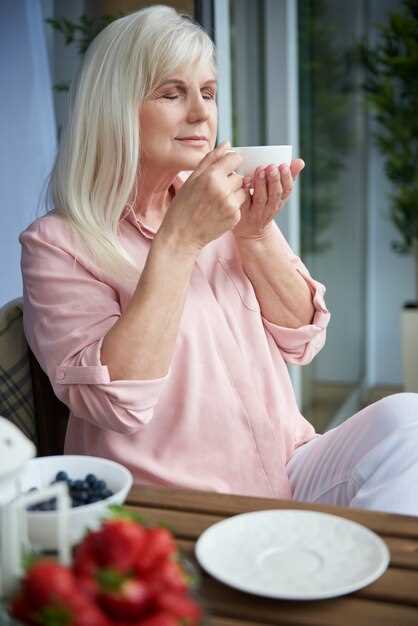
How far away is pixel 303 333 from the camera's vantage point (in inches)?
70.1

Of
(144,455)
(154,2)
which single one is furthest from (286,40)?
(144,455)

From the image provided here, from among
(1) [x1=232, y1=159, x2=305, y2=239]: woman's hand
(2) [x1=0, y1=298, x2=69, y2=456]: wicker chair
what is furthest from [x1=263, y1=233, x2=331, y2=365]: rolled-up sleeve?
(2) [x1=0, y1=298, x2=69, y2=456]: wicker chair

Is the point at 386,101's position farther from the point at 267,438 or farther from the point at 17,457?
the point at 17,457

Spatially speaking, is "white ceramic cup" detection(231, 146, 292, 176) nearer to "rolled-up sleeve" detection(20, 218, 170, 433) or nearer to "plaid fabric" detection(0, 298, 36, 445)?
"rolled-up sleeve" detection(20, 218, 170, 433)

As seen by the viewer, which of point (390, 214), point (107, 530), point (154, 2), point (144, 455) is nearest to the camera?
point (107, 530)

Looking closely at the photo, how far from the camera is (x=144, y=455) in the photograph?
62.4 inches

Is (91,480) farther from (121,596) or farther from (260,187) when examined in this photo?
(260,187)

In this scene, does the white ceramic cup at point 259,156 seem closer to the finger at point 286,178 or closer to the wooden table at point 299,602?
the finger at point 286,178

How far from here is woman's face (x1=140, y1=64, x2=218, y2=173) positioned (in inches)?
64.6

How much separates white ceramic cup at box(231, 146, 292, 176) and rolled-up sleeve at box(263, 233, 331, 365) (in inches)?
12.4

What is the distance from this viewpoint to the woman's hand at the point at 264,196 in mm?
1584

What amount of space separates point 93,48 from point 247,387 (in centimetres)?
69

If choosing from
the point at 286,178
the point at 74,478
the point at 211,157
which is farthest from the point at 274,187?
the point at 74,478

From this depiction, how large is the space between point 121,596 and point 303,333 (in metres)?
1.14
